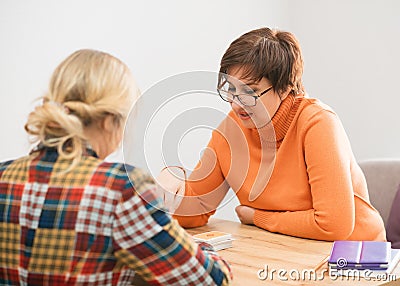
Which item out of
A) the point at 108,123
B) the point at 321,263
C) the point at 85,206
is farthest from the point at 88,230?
the point at 321,263

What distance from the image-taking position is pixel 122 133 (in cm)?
133

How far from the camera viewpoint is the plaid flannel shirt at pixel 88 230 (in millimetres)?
1230

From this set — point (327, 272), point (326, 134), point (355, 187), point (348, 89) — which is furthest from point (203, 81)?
point (348, 89)

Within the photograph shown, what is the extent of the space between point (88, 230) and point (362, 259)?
704 mm

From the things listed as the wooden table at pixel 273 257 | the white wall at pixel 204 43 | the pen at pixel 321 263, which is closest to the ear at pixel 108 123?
the wooden table at pixel 273 257

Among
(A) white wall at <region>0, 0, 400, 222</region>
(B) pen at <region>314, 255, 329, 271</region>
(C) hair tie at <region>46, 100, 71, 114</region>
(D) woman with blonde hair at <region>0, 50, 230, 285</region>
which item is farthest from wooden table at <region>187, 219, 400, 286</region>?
(A) white wall at <region>0, 0, 400, 222</region>

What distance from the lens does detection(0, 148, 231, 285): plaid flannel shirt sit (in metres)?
1.23

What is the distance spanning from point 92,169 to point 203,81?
2.96ft

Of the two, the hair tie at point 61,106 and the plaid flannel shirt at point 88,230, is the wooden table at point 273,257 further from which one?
the hair tie at point 61,106

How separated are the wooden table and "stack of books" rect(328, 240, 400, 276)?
25mm

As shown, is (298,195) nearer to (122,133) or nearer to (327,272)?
(327,272)

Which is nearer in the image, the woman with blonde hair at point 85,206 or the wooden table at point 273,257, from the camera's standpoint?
the woman with blonde hair at point 85,206

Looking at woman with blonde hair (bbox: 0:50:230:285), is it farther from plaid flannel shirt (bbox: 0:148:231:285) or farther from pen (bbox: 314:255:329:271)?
pen (bbox: 314:255:329:271)

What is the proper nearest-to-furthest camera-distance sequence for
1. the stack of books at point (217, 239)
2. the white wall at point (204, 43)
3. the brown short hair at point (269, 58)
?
the stack of books at point (217, 239)
the brown short hair at point (269, 58)
the white wall at point (204, 43)
